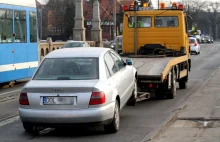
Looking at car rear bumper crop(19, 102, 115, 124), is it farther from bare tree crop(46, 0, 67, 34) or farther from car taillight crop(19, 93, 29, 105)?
bare tree crop(46, 0, 67, 34)

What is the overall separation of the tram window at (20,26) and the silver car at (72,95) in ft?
27.2

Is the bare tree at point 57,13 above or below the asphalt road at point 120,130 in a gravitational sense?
above

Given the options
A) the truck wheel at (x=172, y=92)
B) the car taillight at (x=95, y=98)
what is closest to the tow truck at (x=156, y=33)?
the truck wheel at (x=172, y=92)

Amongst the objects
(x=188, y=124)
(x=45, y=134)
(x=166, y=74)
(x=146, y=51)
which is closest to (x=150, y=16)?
(x=146, y=51)

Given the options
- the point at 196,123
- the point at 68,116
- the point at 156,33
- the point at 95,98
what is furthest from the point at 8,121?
the point at 156,33

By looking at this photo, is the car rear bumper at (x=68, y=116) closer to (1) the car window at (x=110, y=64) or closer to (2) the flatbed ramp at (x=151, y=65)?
(1) the car window at (x=110, y=64)

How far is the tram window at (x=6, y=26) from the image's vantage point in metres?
16.7

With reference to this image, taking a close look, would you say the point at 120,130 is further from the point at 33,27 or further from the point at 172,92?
the point at 33,27

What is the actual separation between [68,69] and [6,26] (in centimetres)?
805

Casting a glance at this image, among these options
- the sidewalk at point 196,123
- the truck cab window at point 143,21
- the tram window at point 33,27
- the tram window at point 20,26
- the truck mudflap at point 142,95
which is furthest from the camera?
the tram window at point 33,27

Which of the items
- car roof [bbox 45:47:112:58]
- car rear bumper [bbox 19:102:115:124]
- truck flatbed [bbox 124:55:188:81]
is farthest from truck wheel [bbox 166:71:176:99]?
car rear bumper [bbox 19:102:115:124]

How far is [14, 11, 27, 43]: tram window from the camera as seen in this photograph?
17703 millimetres

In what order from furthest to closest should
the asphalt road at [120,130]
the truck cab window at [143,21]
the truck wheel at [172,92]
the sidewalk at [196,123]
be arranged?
the truck cab window at [143,21]
the truck wheel at [172,92]
the asphalt road at [120,130]
the sidewalk at [196,123]

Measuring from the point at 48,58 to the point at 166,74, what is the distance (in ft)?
14.9
